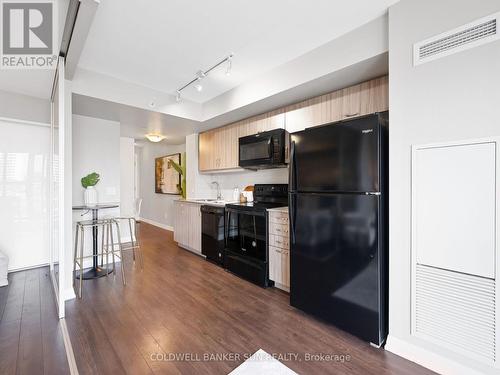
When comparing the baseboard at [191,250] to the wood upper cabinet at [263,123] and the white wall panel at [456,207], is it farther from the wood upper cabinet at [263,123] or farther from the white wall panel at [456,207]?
the white wall panel at [456,207]

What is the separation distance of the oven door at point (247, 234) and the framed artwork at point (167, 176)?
296cm

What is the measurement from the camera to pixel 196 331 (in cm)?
198

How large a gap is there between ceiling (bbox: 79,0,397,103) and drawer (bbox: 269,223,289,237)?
1849 mm

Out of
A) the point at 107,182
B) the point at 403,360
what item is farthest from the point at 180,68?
the point at 403,360

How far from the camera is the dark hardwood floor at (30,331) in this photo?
1593 millimetres

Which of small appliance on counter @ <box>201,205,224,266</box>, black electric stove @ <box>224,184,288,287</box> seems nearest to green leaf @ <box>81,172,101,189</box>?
small appliance on counter @ <box>201,205,224,266</box>

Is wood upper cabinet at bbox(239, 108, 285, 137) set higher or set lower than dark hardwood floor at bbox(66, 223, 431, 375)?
higher

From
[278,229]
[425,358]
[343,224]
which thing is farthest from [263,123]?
[425,358]

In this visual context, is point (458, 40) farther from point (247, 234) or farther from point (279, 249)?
point (247, 234)

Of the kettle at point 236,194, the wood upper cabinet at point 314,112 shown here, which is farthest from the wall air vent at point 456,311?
the kettle at point 236,194

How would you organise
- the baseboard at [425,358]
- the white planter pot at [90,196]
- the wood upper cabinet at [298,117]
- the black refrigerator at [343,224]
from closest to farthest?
the baseboard at [425,358] → the black refrigerator at [343,224] → the wood upper cabinet at [298,117] → the white planter pot at [90,196]

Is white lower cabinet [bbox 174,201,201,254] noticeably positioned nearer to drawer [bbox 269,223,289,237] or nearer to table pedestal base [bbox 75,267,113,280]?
table pedestal base [bbox 75,267,113,280]

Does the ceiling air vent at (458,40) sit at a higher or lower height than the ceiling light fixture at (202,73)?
lower

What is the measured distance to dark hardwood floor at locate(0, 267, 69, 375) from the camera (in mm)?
1593
